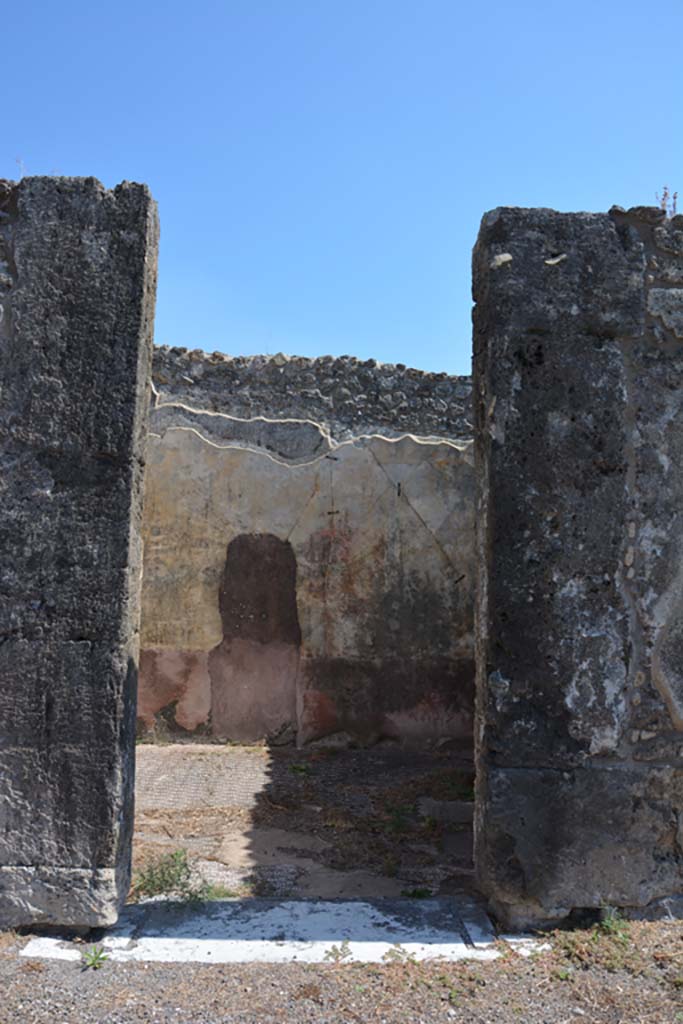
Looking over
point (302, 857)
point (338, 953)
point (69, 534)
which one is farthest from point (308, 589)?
point (338, 953)

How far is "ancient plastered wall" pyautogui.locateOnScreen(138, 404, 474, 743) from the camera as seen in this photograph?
6.36 metres

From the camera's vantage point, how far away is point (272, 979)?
8.63 feet

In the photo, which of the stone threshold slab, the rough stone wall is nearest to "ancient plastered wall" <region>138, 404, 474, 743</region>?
the rough stone wall

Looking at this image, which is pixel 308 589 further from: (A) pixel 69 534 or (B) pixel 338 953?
(B) pixel 338 953

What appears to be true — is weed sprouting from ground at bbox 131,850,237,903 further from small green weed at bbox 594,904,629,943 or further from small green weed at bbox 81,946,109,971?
small green weed at bbox 594,904,629,943

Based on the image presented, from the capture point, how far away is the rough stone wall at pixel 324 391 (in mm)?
8961

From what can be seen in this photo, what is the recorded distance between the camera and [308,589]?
21.4ft

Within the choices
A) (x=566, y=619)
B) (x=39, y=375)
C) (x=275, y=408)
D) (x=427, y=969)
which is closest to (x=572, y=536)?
(x=566, y=619)

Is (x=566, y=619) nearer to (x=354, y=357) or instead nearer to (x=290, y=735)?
(x=290, y=735)

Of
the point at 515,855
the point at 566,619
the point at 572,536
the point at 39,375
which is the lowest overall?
the point at 515,855

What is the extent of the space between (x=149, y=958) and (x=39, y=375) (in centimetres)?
203

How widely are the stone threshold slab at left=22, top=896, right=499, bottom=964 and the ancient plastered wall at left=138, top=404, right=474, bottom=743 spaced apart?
312cm

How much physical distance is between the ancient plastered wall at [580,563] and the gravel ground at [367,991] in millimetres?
324

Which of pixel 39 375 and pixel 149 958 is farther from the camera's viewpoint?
pixel 39 375
